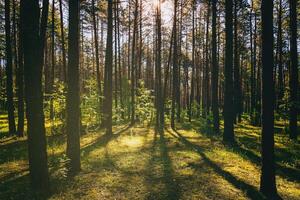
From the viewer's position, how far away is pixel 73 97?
10.2 meters

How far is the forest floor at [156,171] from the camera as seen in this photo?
27.3 feet

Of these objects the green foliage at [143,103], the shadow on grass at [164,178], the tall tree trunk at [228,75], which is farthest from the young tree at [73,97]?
the green foliage at [143,103]

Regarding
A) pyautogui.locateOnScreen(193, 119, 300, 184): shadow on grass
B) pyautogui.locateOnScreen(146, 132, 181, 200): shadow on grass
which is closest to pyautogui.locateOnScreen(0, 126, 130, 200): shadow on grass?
pyautogui.locateOnScreen(146, 132, 181, 200): shadow on grass

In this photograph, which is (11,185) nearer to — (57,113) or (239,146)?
(57,113)

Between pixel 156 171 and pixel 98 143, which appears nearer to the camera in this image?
pixel 156 171

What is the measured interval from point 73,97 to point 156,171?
383 centimetres

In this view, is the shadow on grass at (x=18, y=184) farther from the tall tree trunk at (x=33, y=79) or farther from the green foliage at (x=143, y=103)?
the green foliage at (x=143, y=103)

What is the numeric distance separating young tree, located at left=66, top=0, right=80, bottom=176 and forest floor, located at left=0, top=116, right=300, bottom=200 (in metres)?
0.50

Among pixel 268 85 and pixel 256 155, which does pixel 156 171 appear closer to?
pixel 268 85

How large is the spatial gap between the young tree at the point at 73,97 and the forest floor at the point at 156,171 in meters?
0.50

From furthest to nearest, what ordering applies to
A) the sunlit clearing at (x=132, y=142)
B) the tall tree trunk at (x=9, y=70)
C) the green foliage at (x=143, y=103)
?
the green foliage at (x=143, y=103)
the tall tree trunk at (x=9, y=70)
the sunlit clearing at (x=132, y=142)

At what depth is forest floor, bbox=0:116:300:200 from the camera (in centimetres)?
832

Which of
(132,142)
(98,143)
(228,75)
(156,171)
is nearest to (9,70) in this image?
(98,143)

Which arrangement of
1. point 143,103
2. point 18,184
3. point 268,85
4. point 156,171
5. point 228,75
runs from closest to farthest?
point 268,85
point 18,184
point 156,171
point 228,75
point 143,103
